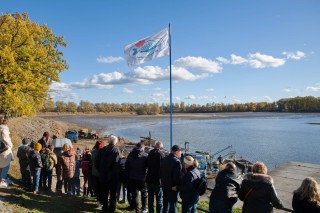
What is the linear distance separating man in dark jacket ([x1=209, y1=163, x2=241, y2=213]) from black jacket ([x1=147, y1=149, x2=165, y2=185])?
1.80 metres

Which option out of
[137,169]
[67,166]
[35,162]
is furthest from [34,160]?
[137,169]

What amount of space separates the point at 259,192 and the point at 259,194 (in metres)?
0.03

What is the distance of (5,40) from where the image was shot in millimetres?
19172

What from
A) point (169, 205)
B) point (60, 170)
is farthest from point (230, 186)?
point (60, 170)

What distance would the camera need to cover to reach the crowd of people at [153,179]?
16.3ft

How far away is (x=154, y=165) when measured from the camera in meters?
7.02

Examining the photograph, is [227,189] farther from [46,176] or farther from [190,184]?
[46,176]

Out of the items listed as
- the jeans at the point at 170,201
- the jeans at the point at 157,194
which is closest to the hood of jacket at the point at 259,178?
the jeans at the point at 170,201

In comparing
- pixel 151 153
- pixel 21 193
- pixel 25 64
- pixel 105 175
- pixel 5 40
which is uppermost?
pixel 5 40

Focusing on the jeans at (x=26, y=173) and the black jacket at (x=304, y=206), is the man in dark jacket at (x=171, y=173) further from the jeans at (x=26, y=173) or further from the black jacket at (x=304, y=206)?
the jeans at (x=26, y=173)

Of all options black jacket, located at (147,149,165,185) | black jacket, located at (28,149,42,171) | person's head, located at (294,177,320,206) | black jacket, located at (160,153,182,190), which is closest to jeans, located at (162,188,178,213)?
black jacket, located at (160,153,182,190)

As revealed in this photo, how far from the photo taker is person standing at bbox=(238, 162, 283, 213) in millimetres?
4902

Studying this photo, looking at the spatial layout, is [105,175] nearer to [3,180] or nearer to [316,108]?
[3,180]

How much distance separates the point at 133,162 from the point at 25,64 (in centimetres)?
1499
